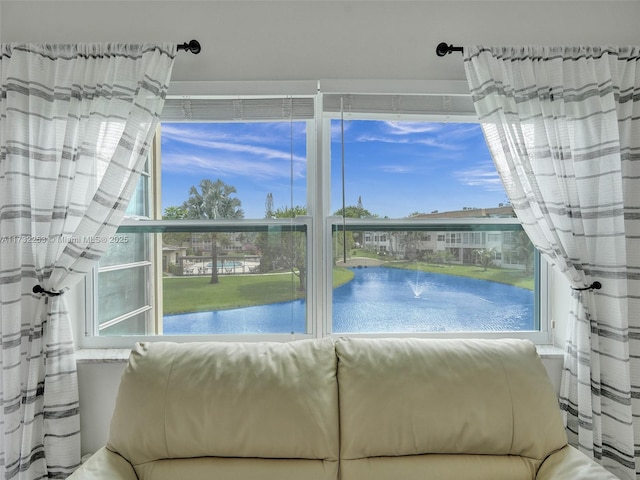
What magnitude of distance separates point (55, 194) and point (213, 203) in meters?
0.72

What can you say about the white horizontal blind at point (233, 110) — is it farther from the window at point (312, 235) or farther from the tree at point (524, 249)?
the tree at point (524, 249)

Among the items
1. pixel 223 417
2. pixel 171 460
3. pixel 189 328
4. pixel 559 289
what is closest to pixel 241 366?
pixel 223 417

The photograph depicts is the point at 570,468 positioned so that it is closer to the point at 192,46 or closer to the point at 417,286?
the point at 417,286

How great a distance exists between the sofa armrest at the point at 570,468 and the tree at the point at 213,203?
1727mm

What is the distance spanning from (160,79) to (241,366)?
1.40 meters

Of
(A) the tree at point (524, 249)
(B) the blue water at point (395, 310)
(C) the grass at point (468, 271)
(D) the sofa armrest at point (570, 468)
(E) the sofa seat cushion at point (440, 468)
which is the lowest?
(E) the sofa seat cushion at point (440, 468)

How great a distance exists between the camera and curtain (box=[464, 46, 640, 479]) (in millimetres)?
1832

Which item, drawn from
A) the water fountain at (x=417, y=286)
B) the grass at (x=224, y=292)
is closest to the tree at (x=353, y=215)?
the grass at (x=224, y=292)

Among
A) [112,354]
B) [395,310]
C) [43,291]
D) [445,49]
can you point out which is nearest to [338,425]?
[395,310]

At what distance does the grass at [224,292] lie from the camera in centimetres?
211

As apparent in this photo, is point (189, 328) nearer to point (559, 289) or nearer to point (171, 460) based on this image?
point (171, 460)

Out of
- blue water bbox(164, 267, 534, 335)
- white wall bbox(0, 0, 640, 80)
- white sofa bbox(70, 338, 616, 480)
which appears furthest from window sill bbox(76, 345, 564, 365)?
white wall bbox(0, 0, 640, 80)

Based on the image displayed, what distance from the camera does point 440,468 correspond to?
4.68 ft

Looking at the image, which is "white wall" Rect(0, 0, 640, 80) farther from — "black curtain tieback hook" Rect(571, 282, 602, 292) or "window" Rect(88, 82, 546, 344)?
"black curtain tieback hook" Rect(571, 282, 602, 292)
